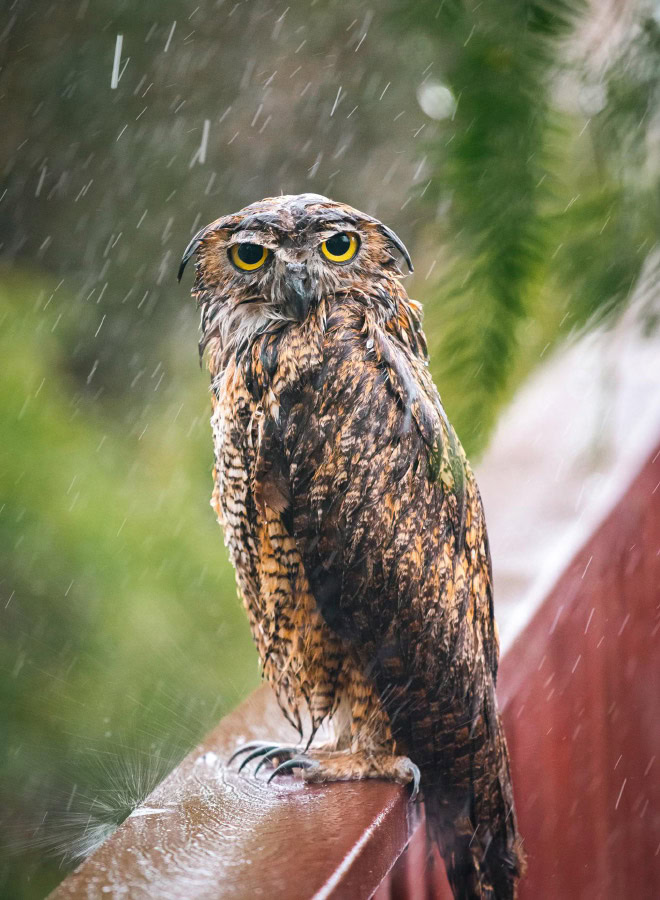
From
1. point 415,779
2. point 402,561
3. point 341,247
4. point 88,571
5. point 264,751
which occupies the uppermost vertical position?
point 341,247

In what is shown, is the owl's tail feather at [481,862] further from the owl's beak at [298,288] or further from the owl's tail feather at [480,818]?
the owl's beak at [298,288]

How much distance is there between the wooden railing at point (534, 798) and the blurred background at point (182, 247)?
0.25 metres

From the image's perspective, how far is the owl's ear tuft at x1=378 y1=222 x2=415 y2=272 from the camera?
3.84ft

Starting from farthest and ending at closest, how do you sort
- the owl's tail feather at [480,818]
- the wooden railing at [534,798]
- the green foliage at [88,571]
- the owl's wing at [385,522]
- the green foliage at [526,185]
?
1. the green foliage at [88,571]
2. the owl's tail feather at [480,818]
3. the owl's wing at [385,522]
4. the wooden railing at [534,798]
5. the green foliage at [526,185]

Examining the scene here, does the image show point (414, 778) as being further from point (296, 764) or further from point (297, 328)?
point (297, 328)

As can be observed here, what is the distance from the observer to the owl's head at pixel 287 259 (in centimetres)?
130

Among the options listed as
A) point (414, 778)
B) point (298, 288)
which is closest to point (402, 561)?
point (414, 778)

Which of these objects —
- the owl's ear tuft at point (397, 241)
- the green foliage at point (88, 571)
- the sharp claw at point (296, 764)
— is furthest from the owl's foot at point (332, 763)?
the owl's ear tuft at point (397, 241)

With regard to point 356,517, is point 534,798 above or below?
below

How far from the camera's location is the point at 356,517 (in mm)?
1291

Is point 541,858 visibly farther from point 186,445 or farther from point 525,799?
point 186,445

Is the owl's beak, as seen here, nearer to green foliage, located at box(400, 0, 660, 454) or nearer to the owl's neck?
the owl's neck

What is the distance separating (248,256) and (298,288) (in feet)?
0.38

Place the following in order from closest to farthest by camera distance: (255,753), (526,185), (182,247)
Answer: (526,185) → (255,753) → (182,247)
